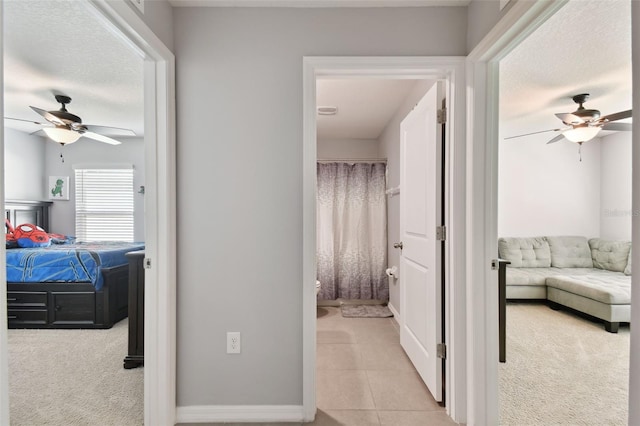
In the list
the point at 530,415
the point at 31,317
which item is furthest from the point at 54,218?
the point at 530,415

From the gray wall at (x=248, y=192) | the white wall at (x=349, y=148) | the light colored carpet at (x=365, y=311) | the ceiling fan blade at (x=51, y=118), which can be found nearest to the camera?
the gray wall at (x=248, y=192)

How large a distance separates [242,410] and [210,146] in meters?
1.56

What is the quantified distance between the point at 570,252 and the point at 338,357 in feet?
12.4

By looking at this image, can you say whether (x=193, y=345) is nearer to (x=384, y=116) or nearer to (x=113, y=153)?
(x=384, y=116)

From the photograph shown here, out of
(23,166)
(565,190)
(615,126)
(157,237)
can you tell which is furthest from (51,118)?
(565,190)

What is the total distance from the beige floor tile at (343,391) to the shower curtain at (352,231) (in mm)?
2082

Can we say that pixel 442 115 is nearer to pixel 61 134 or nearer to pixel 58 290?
pixel 61 134

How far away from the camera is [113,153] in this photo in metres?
5.18

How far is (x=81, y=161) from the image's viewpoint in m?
5.17

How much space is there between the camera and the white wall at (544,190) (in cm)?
444

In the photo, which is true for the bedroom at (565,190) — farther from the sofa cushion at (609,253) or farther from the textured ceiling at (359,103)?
the textured ceiling at (359,103)

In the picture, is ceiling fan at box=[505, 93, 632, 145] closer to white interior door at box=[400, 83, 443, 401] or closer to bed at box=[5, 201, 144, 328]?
white interior door at box=[400, 83, 443, 401]

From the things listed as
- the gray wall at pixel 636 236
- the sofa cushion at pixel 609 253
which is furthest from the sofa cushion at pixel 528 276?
the gray wall at pixel 636 236

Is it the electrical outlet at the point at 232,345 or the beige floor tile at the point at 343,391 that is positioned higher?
the electrical outlet at the point at 232,345
